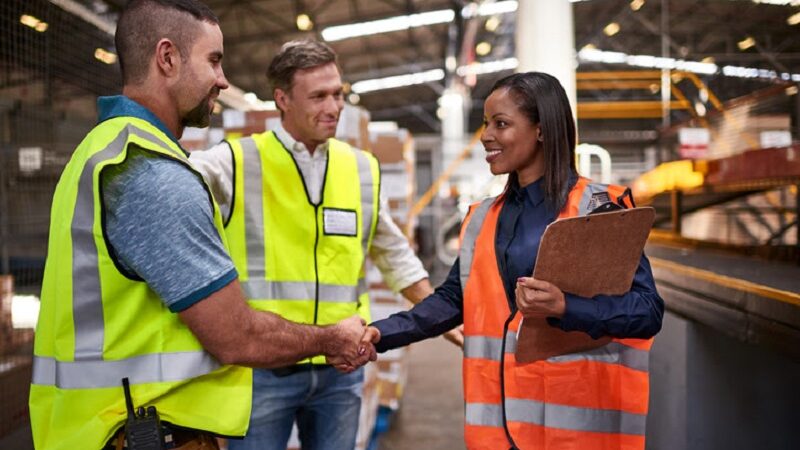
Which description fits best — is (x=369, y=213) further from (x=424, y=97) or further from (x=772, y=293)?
(x=424, y=97)

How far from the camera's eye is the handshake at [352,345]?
201cm

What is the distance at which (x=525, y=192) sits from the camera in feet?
6.17

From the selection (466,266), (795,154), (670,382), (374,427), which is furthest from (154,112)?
(374,427)

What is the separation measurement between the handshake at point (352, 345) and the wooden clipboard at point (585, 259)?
1.98ft

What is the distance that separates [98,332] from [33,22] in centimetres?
365

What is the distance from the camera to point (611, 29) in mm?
16469

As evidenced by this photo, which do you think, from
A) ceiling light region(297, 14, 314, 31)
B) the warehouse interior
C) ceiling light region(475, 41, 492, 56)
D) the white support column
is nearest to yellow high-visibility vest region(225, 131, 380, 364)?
the warehouse interior

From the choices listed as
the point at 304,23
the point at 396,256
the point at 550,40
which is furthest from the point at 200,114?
the point at 304,23

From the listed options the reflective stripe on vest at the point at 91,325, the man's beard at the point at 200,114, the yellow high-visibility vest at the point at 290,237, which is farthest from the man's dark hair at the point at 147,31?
the yellow high-visibility vest at the point at 290,237

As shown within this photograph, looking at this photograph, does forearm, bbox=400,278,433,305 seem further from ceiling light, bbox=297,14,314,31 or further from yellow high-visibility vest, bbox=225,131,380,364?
ceiling light, bbox=297,14,314,31

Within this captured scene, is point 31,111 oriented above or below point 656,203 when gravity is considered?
above

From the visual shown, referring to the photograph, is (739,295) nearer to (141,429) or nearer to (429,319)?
(429,319)

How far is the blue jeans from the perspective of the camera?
6.86 ft

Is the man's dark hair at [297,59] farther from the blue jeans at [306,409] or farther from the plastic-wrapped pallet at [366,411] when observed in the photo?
the plastic-wrapped pallet at [366,411]
